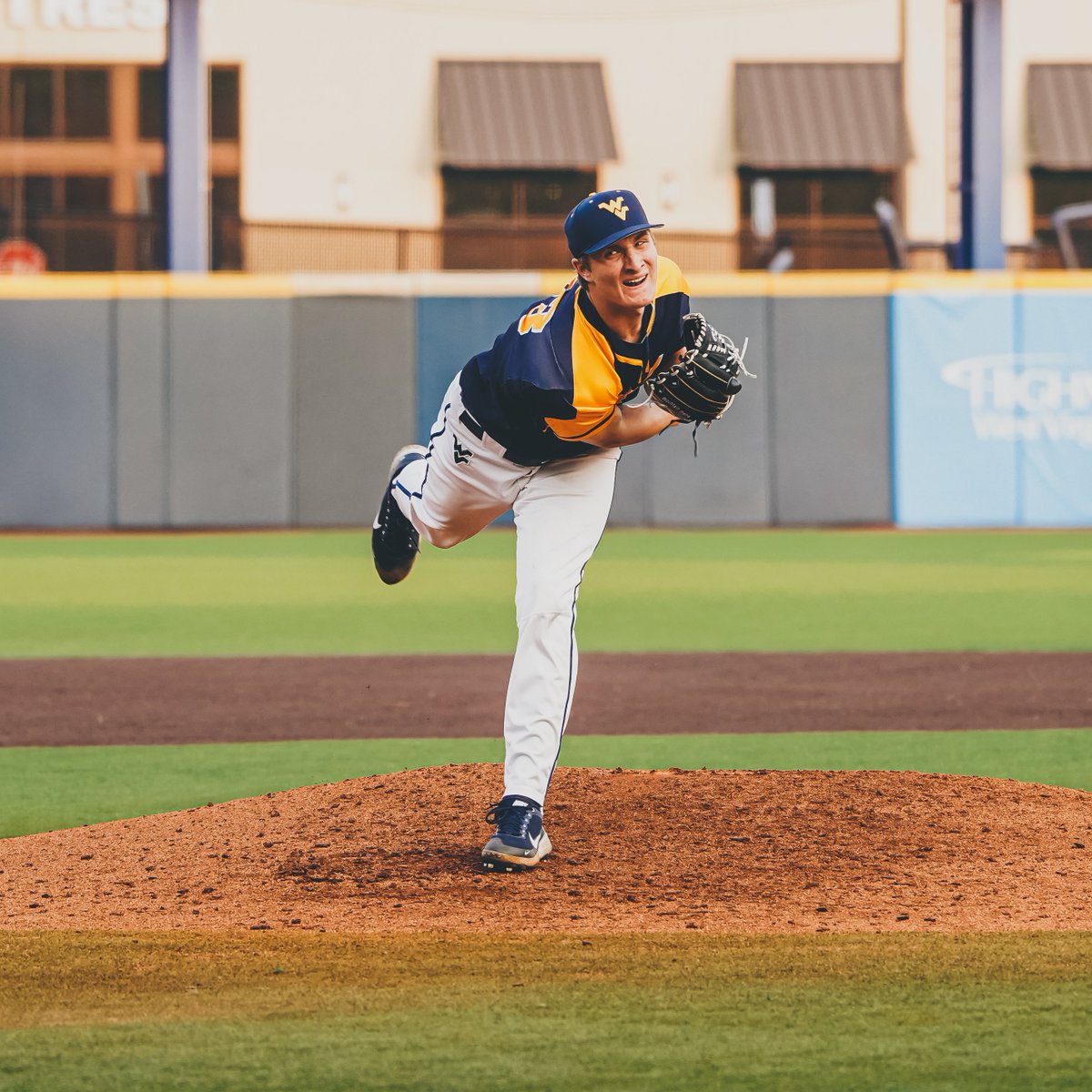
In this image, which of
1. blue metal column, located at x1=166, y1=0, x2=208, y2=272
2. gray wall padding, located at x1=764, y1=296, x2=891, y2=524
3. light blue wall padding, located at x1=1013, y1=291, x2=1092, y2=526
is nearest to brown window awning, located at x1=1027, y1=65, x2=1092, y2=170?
light blue wall padding, located at x1=1013, y1=291, x2=1092, y2=526

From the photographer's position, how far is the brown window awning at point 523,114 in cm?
2923

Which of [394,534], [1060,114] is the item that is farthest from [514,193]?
[394,534]

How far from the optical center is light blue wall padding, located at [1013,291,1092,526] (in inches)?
712

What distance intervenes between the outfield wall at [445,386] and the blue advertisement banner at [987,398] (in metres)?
0.02

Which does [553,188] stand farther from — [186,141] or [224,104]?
[186,141]

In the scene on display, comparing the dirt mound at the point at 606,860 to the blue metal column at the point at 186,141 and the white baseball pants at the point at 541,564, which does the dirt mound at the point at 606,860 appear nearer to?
the white baseball pants at the point at 541,564

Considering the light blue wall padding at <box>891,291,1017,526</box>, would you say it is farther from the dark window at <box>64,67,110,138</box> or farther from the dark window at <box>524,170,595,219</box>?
the dark window at <box>64,67,110,138</box>

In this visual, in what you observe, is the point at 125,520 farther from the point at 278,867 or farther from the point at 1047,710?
the point at 278,867

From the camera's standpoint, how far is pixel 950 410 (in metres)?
18.1

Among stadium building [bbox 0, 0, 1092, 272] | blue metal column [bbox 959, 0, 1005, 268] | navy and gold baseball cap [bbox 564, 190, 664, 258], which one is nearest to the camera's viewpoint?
navy and gold baseball cap [bbox 564, 190, 664, 258]

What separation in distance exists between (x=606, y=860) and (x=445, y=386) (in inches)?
527

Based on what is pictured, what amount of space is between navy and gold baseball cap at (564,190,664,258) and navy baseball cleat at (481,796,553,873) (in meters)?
1.40

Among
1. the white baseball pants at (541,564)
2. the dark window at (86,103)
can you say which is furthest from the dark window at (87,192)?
the white baseball pants at (541,564)

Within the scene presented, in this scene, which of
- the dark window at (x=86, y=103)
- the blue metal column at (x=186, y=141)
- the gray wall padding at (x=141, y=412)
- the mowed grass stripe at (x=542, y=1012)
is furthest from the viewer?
→ the dark window at (x=86, y=103)
